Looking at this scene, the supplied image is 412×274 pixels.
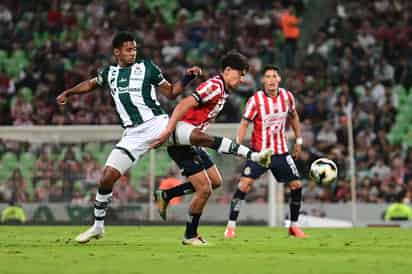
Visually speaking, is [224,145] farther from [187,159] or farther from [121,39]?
[121,39]

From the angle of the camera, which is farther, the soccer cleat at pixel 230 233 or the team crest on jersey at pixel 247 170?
the team crest on jersey at pixel 247 170

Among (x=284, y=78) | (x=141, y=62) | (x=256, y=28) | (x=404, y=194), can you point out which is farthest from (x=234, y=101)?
(x=141, y=62)

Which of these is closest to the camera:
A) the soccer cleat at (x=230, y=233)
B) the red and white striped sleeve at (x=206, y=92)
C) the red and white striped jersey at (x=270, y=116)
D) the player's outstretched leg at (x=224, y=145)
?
the player's outstretched leg at (x=224, y=145)

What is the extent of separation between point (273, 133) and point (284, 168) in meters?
0.57

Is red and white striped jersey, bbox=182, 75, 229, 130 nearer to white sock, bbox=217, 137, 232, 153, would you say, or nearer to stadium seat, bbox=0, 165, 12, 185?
white sock, bbox=217, 137, 232, 153

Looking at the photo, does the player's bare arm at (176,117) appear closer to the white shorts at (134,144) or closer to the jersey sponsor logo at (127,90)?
the white shorts at (134,144)

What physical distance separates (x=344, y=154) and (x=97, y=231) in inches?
486

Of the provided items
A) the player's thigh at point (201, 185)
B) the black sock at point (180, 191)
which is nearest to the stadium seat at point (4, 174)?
the black sock at point (180, 191)

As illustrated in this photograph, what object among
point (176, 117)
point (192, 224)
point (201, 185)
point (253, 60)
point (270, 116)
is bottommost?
point (192, 224)

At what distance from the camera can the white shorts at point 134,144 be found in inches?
501

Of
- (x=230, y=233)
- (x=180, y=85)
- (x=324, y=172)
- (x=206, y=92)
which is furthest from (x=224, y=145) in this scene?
(x=230, y=233)


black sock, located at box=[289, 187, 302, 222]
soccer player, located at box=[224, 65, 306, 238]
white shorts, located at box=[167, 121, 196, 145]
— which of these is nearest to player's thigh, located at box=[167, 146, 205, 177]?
white shorts, located at box=[167, 121, 196, 145]

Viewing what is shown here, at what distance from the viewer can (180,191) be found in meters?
13.7

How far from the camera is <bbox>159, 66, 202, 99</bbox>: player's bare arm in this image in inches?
497
